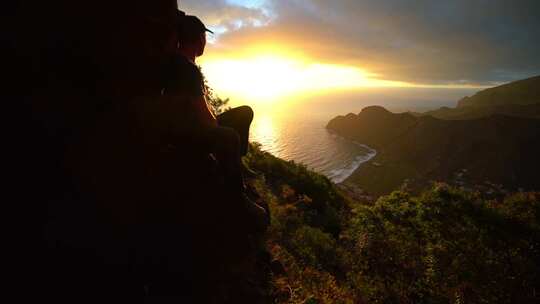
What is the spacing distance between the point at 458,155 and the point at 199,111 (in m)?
107

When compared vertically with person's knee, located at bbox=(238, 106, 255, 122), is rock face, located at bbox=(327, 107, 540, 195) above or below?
below

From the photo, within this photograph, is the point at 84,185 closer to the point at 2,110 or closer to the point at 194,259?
the point at 2,110

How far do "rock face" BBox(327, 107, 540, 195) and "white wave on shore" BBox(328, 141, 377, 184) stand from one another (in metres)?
2.18

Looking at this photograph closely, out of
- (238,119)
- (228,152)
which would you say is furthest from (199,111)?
(238,119)

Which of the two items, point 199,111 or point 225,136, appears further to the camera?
point 225,136

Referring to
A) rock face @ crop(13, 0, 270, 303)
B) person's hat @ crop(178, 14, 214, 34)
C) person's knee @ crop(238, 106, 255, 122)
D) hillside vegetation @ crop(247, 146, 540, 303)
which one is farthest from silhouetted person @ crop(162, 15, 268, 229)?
hillside vegetation @ crop(247, 146, 540, 303)

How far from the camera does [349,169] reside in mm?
83438

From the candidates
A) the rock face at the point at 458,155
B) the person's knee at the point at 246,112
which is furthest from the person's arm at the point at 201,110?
the rock face at the point at 458,155

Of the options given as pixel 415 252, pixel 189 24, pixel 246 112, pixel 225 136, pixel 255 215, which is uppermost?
pixel 189 24

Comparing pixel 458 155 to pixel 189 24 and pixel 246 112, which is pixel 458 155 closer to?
pixel 246 112

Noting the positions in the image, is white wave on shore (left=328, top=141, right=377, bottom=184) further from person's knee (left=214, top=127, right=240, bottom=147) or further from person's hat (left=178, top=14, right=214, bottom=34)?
person's hat (left=178, top=14, right=214, bottom=34)

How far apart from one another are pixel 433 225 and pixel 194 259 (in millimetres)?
13912

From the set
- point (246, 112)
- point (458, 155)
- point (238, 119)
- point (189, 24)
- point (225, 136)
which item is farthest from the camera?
point (458, 155)

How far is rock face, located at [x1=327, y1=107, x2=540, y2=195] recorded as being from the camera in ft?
246
